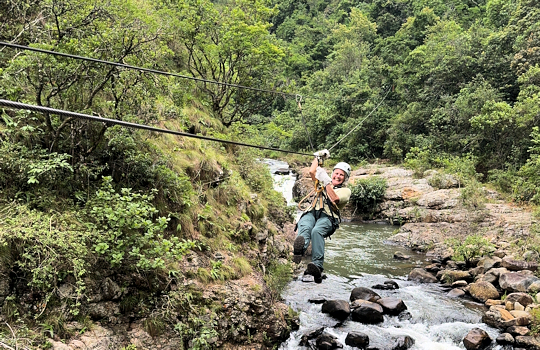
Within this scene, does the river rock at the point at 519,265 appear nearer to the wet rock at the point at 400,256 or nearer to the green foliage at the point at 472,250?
the green foliage at the point at 472,250

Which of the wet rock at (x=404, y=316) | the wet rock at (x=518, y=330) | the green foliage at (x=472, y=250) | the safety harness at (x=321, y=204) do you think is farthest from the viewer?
the green foliage at (x=472, y=250)

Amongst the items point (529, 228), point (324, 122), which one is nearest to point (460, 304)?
point (529, 228)

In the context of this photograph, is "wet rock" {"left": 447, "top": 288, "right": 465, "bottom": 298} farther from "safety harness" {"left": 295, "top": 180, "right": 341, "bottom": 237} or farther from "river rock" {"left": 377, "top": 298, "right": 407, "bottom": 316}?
"safety harness" {"left": 295, "top": 180, "right": 341, "bottom": 237}

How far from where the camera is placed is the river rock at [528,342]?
696 cm

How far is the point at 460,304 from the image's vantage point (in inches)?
360

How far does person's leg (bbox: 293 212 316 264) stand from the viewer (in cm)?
591

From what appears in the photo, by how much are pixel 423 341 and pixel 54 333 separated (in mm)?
6625

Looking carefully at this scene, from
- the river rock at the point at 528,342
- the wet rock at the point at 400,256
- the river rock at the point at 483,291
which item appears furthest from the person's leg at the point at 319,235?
the wet rock at the point at 400,256

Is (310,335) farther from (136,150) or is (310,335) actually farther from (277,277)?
(136,150)

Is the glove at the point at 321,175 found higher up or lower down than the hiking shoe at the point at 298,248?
higher up

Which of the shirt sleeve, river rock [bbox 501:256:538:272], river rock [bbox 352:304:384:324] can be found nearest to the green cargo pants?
the shirt sleeve

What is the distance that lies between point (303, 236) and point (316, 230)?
10.5 inches

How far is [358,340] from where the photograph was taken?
679 cm

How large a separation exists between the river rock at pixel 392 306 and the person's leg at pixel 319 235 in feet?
9.30
